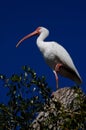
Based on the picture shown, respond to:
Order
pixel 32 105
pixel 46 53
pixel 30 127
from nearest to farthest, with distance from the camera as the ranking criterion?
pixel 30 127, pixel 32 105, pixel 46 53

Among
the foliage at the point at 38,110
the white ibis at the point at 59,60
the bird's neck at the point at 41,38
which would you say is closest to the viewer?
the foliage at the point at 38,110

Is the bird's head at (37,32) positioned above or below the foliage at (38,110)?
above

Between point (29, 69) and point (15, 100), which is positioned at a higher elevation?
point (29, 69)

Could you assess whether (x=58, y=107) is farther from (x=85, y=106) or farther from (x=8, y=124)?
(x=8, y=124)

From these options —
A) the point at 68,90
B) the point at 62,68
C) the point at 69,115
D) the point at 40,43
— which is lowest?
the point at 69,115

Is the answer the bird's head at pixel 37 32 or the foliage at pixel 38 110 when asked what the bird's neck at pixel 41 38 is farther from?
the foliage at pixel 38 110

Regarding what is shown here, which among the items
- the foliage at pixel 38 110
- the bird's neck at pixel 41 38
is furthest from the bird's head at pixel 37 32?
the foliage at pixel 38 110

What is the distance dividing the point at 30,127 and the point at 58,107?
40.6 inches

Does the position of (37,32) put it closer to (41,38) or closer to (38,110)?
(41,38)

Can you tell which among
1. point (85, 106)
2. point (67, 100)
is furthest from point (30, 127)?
point (67, 100)

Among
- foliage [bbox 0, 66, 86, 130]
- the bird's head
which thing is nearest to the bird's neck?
the bird's head

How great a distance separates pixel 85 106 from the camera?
6.55 meters

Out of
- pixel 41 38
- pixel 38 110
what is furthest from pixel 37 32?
pixel 38 110

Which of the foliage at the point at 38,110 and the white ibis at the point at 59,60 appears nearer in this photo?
the foliage at the point at 38,110
